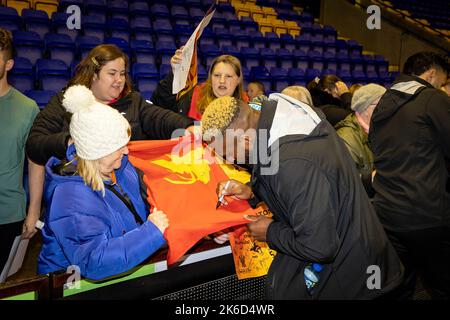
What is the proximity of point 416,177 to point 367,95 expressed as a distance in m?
0.74

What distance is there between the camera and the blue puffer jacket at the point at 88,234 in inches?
52.2

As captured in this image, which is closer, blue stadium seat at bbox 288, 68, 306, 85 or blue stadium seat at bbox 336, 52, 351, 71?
blue stadium seat at bbox 288, 68, 306, 85

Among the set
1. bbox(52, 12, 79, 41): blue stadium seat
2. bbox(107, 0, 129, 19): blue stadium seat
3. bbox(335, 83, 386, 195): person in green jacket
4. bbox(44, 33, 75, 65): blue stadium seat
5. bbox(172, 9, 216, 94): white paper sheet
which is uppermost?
bbox(107, 0, 129, 19): blue stadium seat

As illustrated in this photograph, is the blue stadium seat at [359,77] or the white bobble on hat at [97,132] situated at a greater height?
the blue stadium seat at [359,77]

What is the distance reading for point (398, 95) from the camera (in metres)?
2.01

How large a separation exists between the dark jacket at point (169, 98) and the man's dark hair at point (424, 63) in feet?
4.81

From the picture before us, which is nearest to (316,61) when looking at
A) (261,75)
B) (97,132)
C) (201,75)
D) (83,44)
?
(261,75)

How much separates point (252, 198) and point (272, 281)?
418mm

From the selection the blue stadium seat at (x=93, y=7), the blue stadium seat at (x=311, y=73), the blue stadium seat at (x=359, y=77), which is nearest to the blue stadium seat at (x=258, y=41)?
the blue stadium seat at (x=311, y=73)

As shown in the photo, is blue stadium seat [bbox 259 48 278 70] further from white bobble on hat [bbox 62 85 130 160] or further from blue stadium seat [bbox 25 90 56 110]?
white bobble on hat [bbox 62 85 130 160]

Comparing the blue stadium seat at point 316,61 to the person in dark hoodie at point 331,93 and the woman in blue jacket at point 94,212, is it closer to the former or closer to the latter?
the person in dark hoodie at point 331,93

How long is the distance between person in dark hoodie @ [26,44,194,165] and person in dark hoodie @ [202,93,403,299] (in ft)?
2.56

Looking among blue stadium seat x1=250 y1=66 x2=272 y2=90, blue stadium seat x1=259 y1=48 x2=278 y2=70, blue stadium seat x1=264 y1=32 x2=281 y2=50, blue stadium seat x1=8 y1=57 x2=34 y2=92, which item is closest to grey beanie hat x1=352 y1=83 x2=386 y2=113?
blue stadium seat x1=8 y1=57 x2=34 y2=92

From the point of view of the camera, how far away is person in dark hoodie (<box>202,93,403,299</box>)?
1.23m
